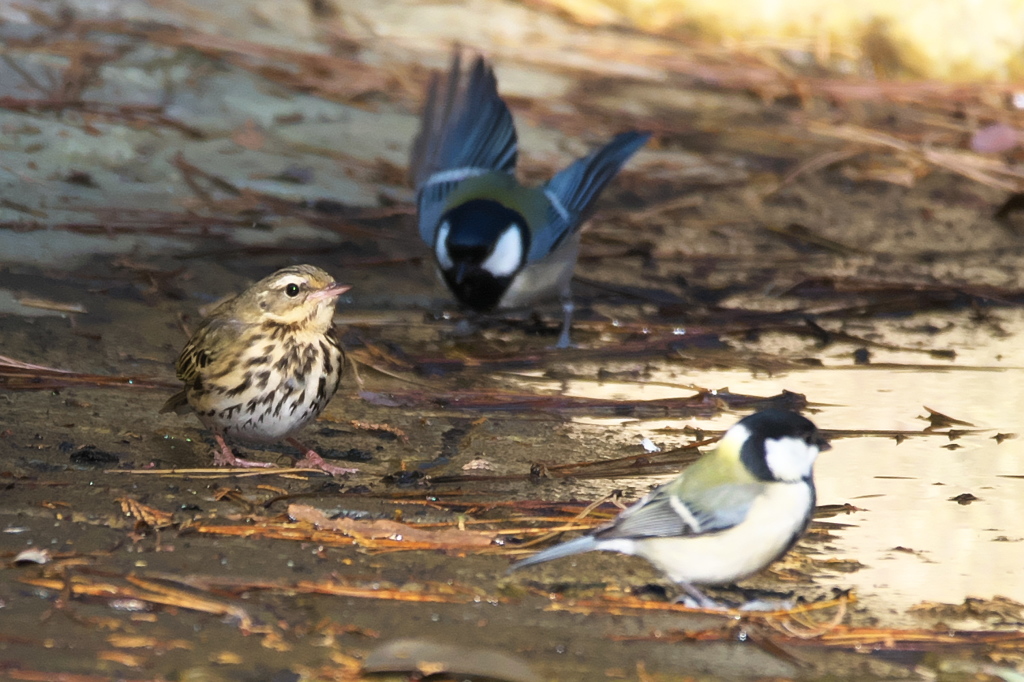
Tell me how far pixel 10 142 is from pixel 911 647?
6.15 m

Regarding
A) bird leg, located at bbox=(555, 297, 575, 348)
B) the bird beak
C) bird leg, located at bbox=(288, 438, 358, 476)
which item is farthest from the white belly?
bird leg, located at bbox=(555, 297, 575, 348)

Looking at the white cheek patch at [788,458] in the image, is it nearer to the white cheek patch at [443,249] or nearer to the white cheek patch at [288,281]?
the white cheek patch at [288,281]

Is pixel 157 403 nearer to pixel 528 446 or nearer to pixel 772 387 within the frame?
pixel 528 446

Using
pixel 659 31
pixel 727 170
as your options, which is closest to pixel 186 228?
pixel 727 170

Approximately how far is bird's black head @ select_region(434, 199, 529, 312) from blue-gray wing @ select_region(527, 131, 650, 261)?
254mm

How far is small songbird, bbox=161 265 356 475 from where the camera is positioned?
4.14 meters

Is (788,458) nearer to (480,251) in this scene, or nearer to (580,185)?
(480,251)

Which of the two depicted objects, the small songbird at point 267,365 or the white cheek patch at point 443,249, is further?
the white cheek patch at point 443,249

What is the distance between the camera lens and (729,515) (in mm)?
3188

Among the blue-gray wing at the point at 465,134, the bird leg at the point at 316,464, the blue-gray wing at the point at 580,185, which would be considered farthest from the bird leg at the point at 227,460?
the blue-gray wing at the point at 465,134

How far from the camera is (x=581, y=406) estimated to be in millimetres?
4887

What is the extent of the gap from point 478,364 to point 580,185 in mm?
1601

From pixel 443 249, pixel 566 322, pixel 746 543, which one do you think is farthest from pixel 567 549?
pixel 443 249

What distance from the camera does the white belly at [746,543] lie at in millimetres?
3158
